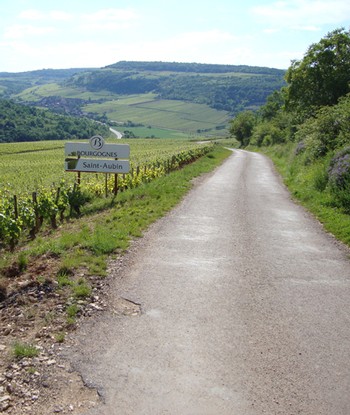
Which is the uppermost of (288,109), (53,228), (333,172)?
(288,109)

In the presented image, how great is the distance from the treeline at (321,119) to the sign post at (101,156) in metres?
7.44

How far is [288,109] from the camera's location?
43.2m

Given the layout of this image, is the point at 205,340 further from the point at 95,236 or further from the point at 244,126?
the point at 244,126

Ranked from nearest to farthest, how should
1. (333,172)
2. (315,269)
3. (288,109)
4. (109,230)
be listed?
(315,269) < (109,230) < (333,172) < (288,109)

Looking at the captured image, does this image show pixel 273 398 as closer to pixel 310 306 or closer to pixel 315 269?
pixel 310 306

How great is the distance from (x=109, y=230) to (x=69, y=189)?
500 centimetres

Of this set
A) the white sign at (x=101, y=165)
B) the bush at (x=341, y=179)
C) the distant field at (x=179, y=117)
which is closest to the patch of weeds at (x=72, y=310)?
the bush at (x=341, y=179)

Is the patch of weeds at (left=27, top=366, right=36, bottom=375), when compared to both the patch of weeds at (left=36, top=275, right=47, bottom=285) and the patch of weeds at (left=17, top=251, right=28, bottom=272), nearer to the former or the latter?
the patch of weeds at (left=36, top=275, right=47, bottom=285)

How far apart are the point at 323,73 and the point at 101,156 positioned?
29.8 m

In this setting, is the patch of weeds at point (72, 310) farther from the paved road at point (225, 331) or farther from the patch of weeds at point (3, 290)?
the patch of weeds at point (3, 290)

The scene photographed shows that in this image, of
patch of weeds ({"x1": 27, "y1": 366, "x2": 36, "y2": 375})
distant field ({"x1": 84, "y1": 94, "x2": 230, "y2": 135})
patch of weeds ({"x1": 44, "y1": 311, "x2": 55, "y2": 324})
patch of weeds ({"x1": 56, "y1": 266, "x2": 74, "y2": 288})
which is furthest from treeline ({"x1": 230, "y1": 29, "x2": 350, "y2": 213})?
distant field ({"x1": 84, "y1": 94, "x2": 230, "y2": 135})

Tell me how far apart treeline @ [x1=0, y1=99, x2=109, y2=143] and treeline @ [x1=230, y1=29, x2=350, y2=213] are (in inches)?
2512

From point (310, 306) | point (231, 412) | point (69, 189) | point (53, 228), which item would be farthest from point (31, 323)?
point (69, 189)

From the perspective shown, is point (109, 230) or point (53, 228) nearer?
point (109, 230)
